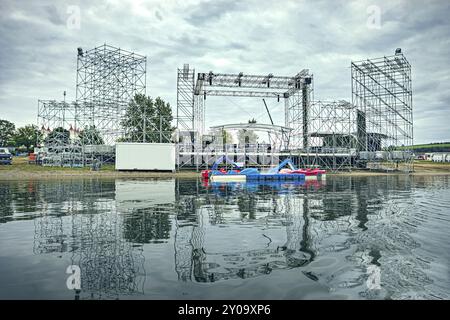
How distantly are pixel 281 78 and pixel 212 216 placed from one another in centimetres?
3288

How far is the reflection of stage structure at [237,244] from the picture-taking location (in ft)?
19.2

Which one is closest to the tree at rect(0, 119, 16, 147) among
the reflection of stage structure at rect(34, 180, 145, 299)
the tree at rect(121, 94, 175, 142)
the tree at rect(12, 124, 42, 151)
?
the tree at rect(12, 124, 42, 151)

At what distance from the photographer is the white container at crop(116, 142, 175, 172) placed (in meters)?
36.8

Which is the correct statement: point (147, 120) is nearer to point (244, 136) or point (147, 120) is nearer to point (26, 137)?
point (244, 136)

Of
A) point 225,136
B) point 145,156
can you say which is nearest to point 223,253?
point 145,156

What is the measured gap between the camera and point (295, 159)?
149 ft

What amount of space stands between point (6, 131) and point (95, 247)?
87.7 m

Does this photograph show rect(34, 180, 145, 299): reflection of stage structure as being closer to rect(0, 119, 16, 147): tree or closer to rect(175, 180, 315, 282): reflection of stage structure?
Result: rect(175, 180, 315, 282): reflection of stage structure

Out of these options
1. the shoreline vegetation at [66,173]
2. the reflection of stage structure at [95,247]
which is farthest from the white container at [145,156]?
the reflection of stage structure at [95,247]
